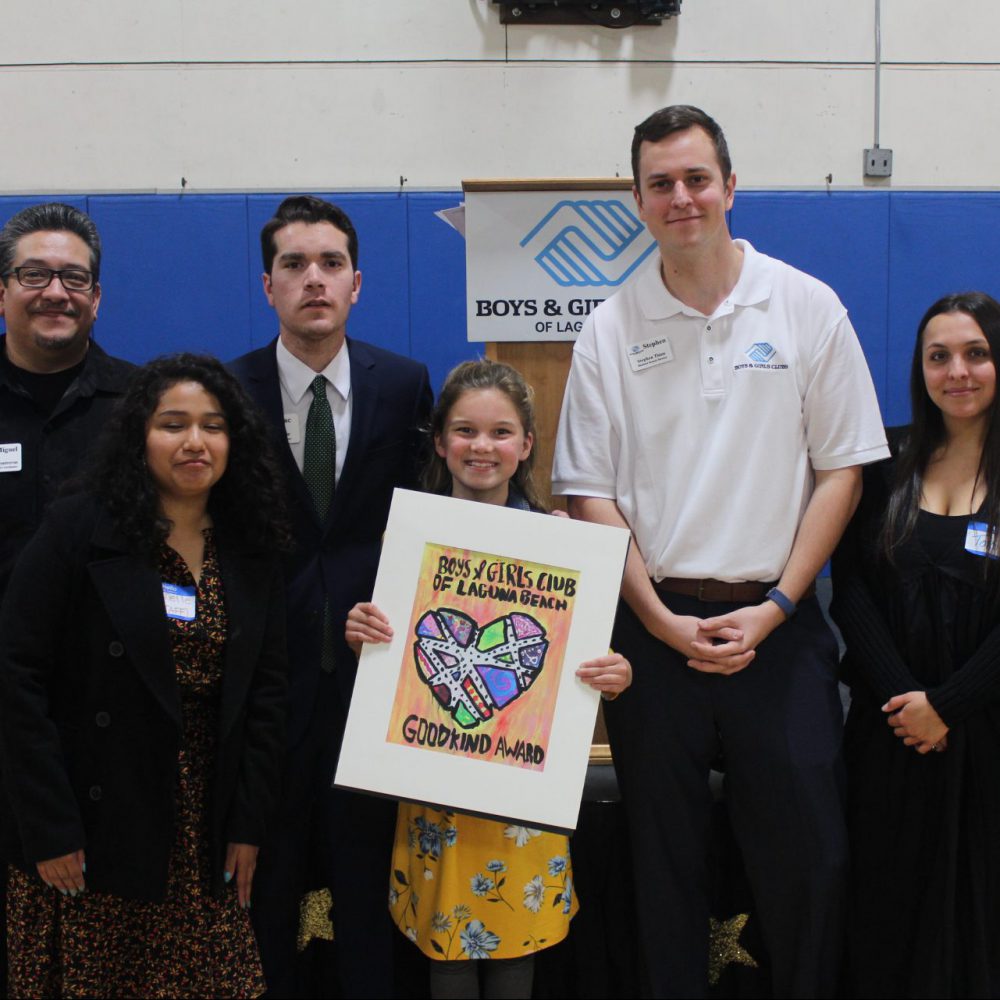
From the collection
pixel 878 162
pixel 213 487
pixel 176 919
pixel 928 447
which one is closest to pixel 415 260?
pixel 878 162

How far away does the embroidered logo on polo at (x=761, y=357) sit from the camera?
2164 millimetres

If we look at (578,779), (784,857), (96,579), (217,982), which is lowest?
(217,982)

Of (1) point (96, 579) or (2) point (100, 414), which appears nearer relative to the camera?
(1) point (96, 579)

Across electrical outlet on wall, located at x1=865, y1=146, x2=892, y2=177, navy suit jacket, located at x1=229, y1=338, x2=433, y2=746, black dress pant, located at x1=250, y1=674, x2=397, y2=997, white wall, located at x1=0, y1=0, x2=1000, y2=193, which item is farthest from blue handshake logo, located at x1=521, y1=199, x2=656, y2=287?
electrical outlet on wall, located at x1=865, y1=146, x2=892, y2=177

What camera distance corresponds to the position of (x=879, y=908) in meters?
2.19

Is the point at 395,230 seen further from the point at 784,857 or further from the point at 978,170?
the point at 784,857

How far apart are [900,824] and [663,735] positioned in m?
0.60

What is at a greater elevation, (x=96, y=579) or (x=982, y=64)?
(x=982, y=64)

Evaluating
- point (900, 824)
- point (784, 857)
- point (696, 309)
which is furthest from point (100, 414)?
point (900, 824)

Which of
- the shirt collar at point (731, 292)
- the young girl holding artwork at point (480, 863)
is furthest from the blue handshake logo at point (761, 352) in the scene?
the young girl holding artwork at point (480, 863)

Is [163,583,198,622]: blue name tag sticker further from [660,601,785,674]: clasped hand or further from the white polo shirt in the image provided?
[660,601,785,674]: clasped hand

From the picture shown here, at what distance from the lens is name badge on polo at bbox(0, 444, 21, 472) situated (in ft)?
7.47

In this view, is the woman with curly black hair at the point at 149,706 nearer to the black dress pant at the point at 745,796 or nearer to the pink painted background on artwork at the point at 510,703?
the pink painted background on artwork at the point at 510,703

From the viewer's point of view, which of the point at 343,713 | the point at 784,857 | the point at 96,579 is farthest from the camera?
the point at 343,713
